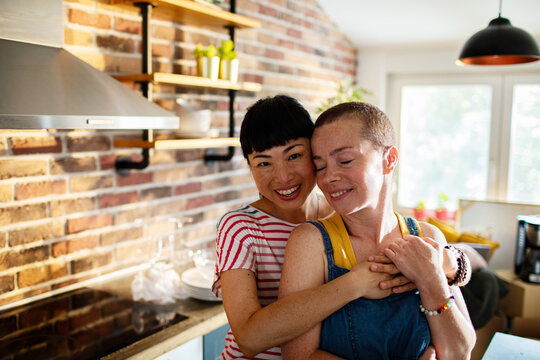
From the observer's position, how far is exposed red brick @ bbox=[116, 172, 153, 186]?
2227 mm

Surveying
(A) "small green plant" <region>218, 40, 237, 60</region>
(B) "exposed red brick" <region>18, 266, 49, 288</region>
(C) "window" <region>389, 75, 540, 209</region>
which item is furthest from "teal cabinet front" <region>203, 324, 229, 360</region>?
(C) "window" <region>389, 75, 540, 209</region>

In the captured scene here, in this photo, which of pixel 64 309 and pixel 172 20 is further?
pixel 172 20

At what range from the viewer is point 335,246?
1.20 m

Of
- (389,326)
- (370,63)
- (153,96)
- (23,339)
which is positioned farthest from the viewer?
(370,63)

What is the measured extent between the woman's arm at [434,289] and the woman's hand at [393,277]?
2 centimetres

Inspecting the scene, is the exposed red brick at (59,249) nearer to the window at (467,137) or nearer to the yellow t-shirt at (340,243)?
the yellow t-shirt at (340,243)

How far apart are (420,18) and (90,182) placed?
8.99 feet

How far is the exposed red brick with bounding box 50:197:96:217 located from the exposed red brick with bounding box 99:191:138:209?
47 millimetres

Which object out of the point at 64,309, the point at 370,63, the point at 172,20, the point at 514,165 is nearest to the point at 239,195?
the point at 172,20

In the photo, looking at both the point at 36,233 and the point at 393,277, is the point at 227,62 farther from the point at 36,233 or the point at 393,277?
the point at 393,277

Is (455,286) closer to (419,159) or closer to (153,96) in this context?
(153,96)

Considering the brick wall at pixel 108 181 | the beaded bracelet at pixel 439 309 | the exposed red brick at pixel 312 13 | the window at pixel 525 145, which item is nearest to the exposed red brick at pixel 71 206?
the brick wall at pixel 108 181

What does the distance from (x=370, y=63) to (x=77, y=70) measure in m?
3.19

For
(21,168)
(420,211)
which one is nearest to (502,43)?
(420,211)
